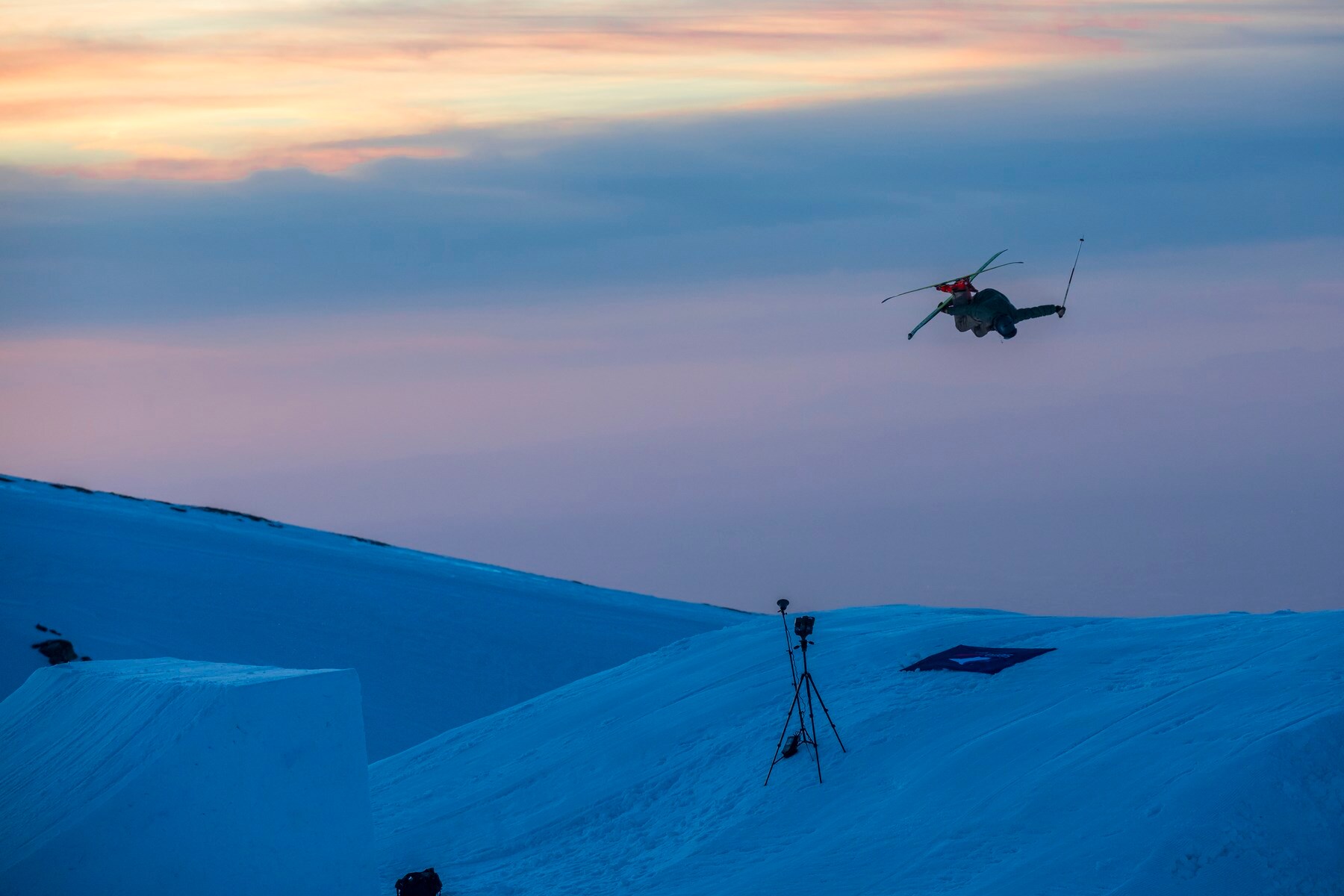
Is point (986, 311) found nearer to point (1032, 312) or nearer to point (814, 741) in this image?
point (1032, 312)

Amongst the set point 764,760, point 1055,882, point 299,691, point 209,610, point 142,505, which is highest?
point 142,505

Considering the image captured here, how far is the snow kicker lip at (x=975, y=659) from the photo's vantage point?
Answer: 693 inches

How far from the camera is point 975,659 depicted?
18.0m

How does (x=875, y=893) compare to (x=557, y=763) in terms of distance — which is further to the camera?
(x=557, y=763)

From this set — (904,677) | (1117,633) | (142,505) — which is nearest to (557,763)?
(904,677)

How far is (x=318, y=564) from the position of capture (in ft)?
138

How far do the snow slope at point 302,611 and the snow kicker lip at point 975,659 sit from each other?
16334mm

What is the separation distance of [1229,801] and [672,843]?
6241 mm

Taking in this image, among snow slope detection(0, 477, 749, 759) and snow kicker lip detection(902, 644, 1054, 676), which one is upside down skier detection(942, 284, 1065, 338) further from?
snow slope detection(0, 477, 749, 759)

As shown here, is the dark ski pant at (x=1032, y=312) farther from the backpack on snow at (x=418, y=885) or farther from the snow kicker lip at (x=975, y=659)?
the backpack on snow at (x=418, y=885)

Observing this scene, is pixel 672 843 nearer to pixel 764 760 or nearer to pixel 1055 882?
pixel 764 760

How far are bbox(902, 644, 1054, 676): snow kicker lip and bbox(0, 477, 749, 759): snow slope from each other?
643 inches

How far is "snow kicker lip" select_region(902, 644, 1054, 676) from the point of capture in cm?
1759

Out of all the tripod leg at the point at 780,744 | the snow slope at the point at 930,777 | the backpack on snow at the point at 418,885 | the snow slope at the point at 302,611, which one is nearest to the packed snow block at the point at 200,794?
the backpack on snow at the point at 418,885
